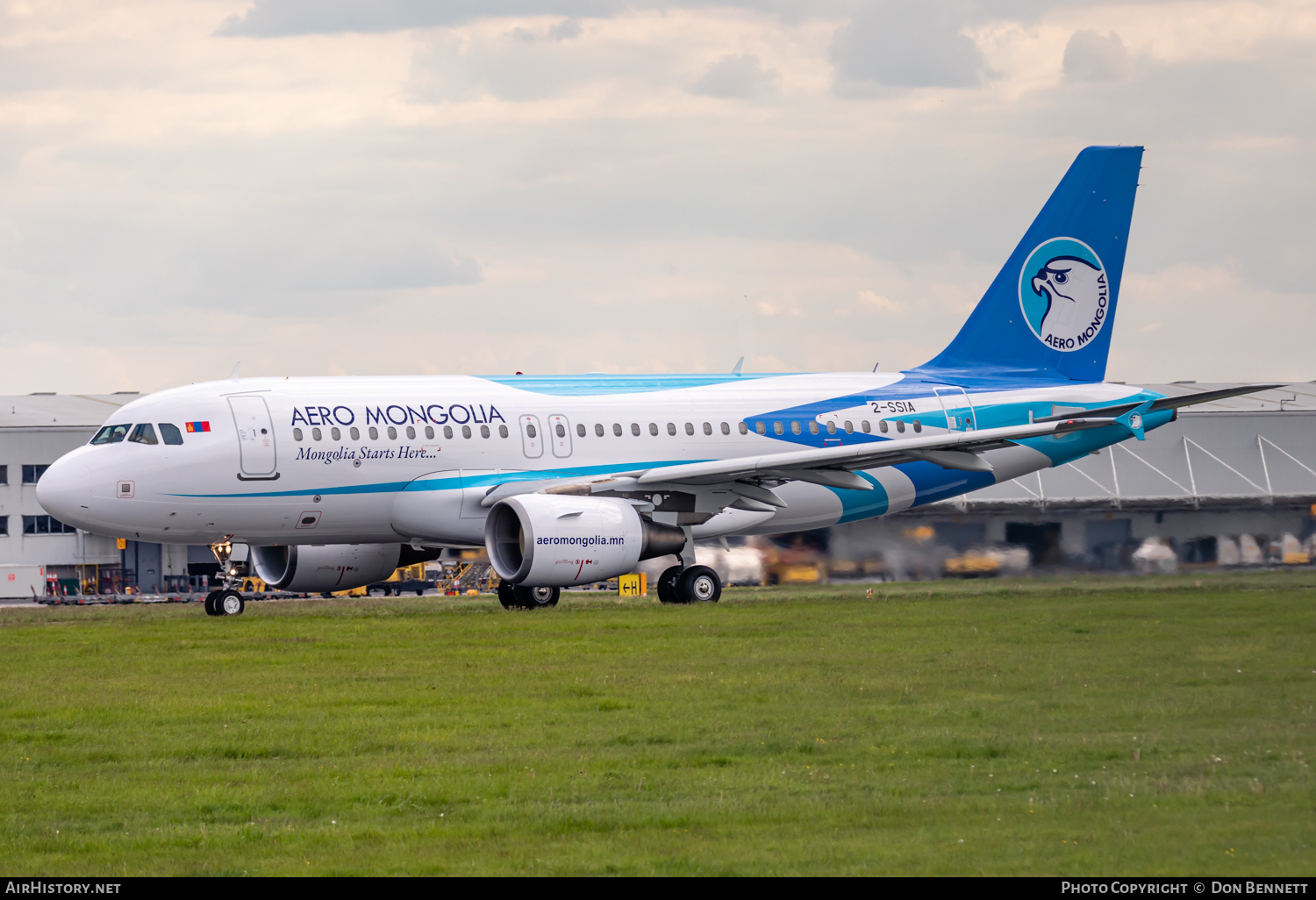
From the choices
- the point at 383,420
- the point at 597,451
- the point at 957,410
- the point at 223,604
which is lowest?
the point at 223,604

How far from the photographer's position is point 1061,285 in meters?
35.3

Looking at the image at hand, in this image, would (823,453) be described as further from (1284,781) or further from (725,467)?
(1284,781)

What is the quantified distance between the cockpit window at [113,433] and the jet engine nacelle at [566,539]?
6249 millimetres

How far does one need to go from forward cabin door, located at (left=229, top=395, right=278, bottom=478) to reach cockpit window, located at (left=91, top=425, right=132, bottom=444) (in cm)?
178

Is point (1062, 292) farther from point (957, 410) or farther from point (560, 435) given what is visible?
point (560, 435)

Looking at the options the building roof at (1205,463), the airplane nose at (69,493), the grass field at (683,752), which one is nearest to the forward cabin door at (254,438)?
the airplane nose at (69,493)

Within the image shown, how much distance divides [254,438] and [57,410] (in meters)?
46.9

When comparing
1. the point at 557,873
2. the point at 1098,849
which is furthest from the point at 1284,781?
the point at 557,873

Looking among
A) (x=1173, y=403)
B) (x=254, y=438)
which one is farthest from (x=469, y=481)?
(x=1173, y=403)

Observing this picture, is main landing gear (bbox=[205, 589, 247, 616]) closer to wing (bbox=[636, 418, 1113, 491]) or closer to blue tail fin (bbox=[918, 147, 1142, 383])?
wing (bbox=[636, 418, 1113, 491])

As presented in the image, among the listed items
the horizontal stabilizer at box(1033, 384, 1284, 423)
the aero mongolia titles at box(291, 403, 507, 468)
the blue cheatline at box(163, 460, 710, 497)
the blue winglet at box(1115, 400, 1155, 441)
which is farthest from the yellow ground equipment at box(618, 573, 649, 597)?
the blue winglet at box(1115, 400, 1155, 441)

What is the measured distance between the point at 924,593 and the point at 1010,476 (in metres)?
5.30

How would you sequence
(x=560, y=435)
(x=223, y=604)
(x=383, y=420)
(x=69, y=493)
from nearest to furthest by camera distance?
(x=69, y=493), (x=383, y=420), (x=223, y=604), (x=560, y=435)

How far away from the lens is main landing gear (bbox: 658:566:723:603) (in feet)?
94.8
